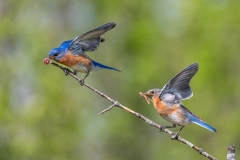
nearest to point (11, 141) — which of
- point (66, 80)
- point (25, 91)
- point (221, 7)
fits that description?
point (25, 91)

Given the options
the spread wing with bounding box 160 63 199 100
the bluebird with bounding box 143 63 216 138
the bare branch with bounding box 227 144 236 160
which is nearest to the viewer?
the bare branch with bounding box 227 144 236 160

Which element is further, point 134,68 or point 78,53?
point 134,68

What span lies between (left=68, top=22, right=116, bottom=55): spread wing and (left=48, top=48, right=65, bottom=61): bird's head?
145 millimetres

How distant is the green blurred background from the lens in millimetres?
18875

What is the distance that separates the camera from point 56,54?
840cm

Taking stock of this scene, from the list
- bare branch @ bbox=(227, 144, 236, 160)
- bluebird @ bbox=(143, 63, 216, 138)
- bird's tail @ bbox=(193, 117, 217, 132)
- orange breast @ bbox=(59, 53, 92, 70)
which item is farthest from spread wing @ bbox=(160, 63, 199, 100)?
bare branch @ bbox=(227, 144, 236, 160)

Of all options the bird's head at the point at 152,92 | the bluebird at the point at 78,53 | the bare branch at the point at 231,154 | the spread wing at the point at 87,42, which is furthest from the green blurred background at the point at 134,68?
the bare branch at the point at 231,154

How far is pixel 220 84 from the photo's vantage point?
21.6m

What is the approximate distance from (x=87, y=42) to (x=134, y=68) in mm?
14690

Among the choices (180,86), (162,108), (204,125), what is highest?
(180,86)

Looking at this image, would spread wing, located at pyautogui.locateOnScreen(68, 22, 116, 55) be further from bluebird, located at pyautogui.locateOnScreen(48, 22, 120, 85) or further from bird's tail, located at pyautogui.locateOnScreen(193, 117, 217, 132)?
bird's tail, located at pyautogui.locateOnScreen(193, 117, 217, 132)

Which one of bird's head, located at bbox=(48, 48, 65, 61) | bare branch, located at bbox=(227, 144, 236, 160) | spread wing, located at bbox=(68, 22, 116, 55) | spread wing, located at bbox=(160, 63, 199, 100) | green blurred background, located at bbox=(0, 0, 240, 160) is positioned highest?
bare branch, located at bbox=(227, 144, 236, 160)

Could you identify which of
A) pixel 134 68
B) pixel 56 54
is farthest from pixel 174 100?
pixel 134 68

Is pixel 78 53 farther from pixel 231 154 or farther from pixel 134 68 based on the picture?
pixel 134 68
